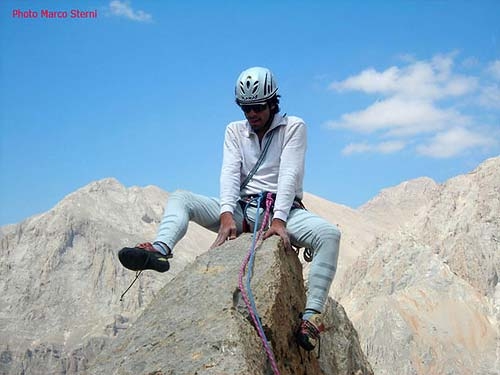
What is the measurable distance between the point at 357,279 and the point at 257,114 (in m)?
102

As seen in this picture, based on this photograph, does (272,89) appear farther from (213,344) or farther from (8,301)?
(8,301)

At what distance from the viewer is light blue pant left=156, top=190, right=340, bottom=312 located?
634 cm

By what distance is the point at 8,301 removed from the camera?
163 metres

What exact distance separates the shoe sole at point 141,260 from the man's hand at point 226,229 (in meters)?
0.71

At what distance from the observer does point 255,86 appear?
6.77 meters

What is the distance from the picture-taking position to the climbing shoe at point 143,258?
5.87 meters

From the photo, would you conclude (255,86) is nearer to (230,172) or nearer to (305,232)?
(230,172)

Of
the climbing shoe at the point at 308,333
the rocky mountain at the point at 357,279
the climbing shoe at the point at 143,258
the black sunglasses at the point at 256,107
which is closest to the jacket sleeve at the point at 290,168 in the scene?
the black sunglasses at the point at 256,107

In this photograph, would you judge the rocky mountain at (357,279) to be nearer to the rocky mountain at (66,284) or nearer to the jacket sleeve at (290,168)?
the rocky mountain at (66,284)

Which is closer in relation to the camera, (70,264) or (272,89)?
(272,89)

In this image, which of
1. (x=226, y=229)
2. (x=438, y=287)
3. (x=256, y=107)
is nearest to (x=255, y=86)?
(x=256, y=107)

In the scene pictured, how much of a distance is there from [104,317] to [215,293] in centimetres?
15704

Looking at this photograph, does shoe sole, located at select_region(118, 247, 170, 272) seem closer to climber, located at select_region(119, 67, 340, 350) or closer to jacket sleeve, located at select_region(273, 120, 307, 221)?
climber, located at select_region(119, 67, 340, 350)

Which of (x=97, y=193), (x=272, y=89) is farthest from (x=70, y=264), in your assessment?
(x=272, y=89)
